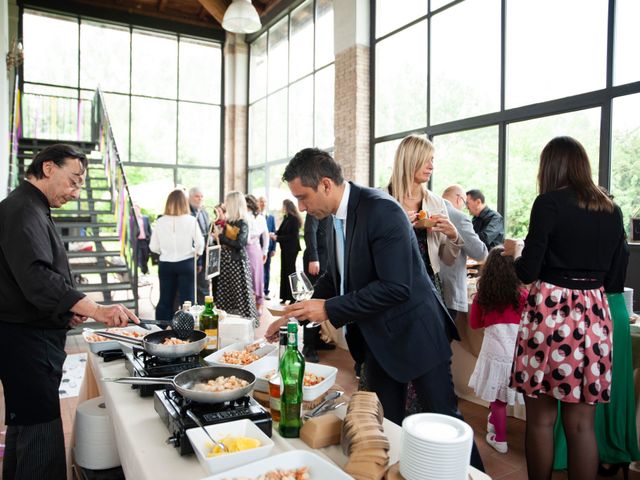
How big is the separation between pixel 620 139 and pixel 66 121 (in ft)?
35.4

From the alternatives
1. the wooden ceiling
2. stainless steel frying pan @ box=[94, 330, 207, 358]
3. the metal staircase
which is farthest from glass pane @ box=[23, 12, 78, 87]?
stainless steel frying pan @ box=[94, 330, 207, 358]

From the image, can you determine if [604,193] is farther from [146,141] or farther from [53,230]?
[146,141]

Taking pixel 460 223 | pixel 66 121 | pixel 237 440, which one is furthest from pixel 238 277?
pixel 66 121

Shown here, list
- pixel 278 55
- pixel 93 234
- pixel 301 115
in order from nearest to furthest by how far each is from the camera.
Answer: pixel 93 234 → pixel 301 115 → pixel 278 55

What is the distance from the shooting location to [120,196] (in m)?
7.80

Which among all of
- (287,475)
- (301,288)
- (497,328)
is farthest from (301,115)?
(287,475)

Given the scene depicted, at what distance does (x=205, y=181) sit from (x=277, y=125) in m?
2.59

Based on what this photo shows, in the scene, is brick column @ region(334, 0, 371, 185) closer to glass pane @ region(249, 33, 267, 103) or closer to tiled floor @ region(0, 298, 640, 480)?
glass pane @ region(249, 33, 267, 103)

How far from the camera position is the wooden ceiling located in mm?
11468

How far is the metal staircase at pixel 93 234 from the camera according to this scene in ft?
22.0

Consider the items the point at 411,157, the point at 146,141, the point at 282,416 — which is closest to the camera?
the point at 282,416

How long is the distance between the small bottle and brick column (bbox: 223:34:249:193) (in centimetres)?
1128

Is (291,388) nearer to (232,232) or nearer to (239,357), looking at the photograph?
(239,357)

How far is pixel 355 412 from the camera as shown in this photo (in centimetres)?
128
